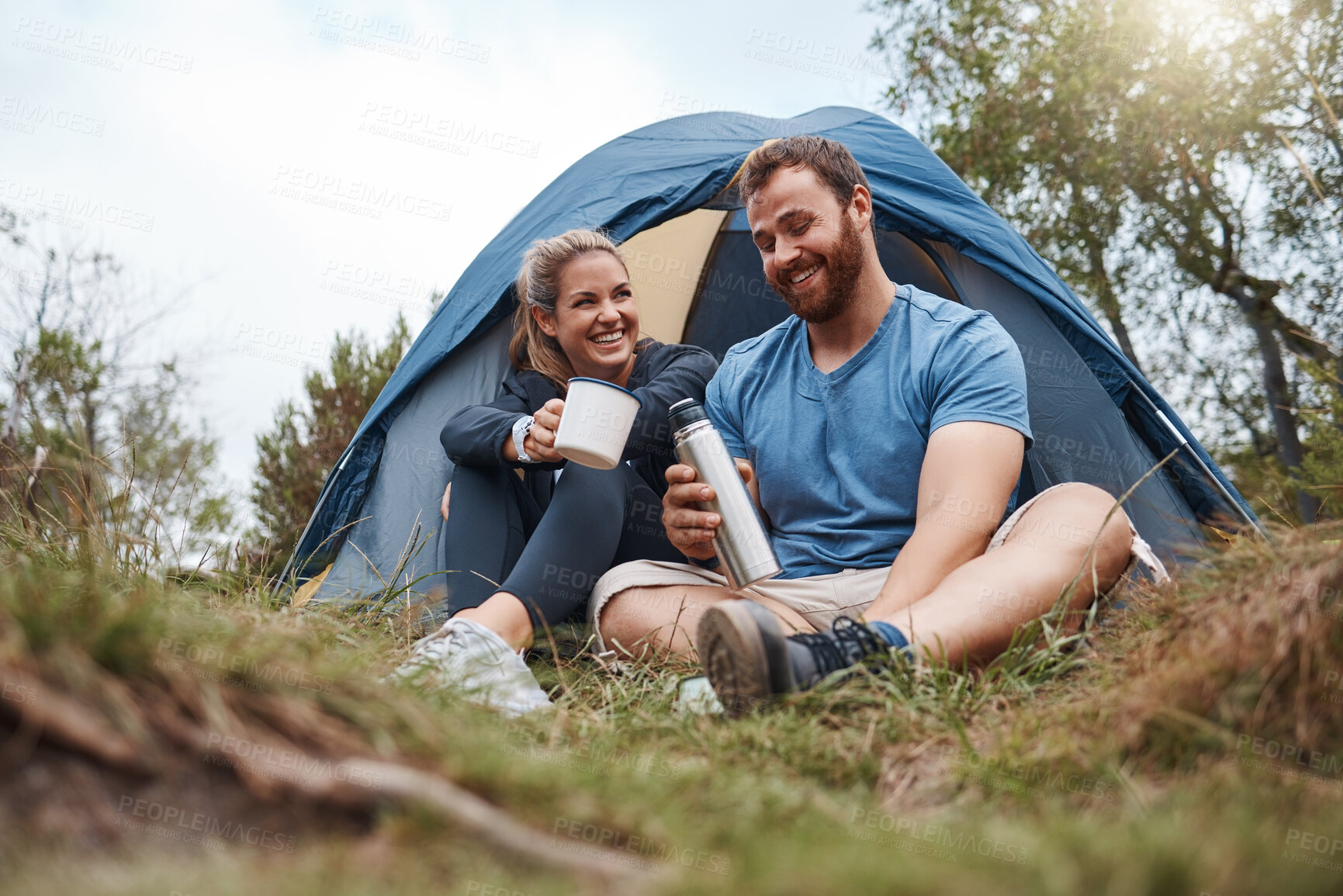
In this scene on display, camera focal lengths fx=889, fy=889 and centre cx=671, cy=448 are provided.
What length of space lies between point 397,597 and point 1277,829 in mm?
1761

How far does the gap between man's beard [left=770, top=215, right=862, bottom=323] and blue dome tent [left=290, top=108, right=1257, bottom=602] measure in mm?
535

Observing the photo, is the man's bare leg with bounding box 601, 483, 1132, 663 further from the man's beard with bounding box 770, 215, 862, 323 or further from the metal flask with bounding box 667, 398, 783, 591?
the man's beard with bounding box 770, 215, 862, 323

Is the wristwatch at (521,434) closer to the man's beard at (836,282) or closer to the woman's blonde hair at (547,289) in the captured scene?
the woman's blonde hair at (547,289)

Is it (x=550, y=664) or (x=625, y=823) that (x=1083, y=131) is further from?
(x=625, y=823)

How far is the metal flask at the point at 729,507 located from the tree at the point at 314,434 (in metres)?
3.12

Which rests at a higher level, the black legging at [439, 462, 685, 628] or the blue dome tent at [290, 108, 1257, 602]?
the blue dome tent at [290, 108, 1257, 602]

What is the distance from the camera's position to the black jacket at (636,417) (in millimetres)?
1938

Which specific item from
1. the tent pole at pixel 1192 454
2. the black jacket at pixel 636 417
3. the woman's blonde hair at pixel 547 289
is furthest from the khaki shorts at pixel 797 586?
the woman's blonde hair at pixel 547 289

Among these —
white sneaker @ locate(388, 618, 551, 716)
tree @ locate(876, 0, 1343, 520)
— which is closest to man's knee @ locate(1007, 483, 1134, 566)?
white sneaker @ locate(388, 618, 551, 716)

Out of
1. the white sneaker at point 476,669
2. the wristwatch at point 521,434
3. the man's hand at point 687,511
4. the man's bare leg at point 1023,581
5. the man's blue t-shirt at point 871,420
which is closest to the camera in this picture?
the white sneaker at point 476,669

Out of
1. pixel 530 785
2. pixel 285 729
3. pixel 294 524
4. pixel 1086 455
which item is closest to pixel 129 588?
pixel 285 729

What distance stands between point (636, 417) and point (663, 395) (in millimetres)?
130

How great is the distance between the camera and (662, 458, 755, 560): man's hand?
1636 millimetres

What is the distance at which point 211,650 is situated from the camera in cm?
84
